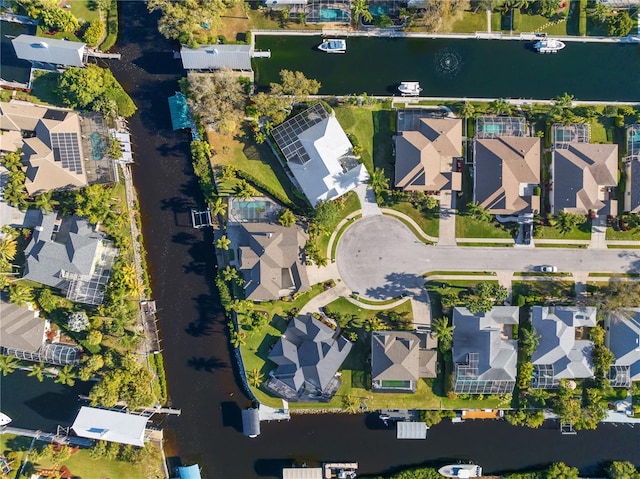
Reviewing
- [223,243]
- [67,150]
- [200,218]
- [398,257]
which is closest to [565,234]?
[398,257]

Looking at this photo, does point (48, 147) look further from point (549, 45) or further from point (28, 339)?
point (549, 45)

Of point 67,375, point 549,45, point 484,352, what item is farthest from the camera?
point 549,45

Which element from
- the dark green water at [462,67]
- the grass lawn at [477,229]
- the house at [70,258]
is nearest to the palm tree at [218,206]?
the house at [70,258]

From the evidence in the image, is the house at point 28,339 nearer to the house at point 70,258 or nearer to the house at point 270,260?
the house at point 70,258

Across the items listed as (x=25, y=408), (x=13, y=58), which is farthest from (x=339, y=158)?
(x=25, y=408)

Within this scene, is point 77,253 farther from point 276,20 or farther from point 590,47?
point 590,47

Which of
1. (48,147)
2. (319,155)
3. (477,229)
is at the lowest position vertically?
(477,229)

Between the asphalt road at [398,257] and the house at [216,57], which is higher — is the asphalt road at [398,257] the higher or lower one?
the lower one
